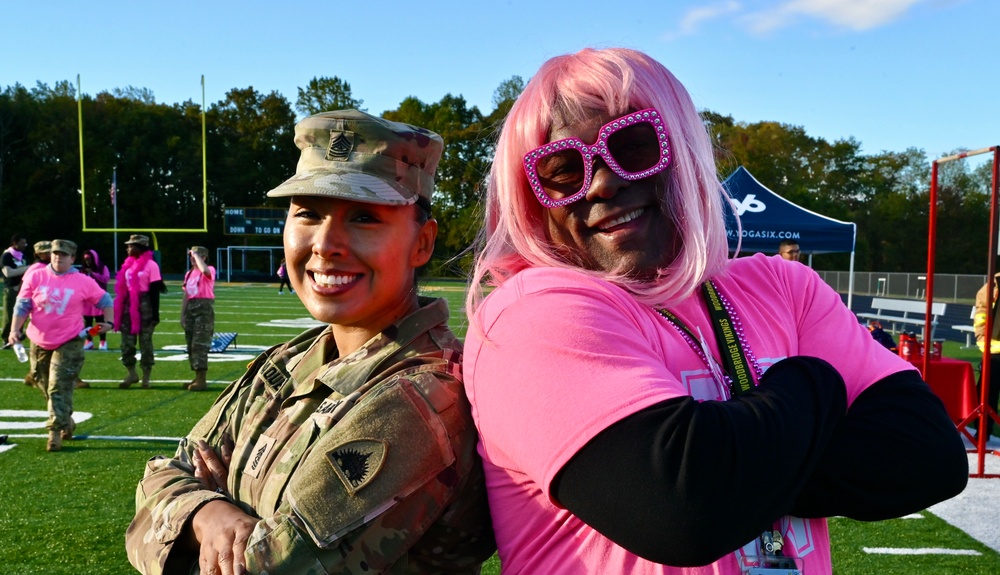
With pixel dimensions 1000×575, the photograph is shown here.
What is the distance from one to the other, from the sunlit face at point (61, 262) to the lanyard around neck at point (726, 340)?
29.2ft

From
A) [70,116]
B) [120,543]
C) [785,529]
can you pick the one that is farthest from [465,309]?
[70,116]

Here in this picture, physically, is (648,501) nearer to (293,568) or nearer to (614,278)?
(614,278)

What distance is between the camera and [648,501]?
3.97 feet

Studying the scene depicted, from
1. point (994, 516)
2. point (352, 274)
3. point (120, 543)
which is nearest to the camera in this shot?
point (352, 274)

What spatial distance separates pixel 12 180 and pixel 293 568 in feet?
201

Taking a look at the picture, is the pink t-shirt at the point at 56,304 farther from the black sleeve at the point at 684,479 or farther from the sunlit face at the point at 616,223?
the black sleeve at the point at 684,479

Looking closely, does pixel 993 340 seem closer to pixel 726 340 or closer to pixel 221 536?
pixel 726 340

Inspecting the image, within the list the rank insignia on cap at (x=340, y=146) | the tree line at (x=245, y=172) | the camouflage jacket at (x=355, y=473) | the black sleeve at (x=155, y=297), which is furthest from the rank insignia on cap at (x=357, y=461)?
the tree line at (x=245, y=172)


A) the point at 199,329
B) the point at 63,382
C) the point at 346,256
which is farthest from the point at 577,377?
the point at 199,329

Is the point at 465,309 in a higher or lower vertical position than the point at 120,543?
higher

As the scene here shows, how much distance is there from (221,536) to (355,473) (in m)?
0.30

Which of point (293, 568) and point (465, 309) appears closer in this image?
point (293, 568)

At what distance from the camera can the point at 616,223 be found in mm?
1523

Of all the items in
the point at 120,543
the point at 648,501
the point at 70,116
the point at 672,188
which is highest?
the point at 70,116
